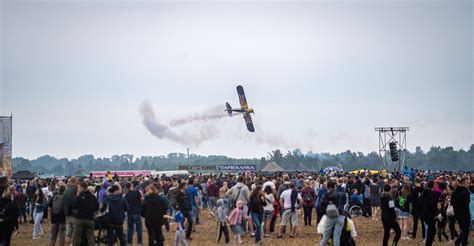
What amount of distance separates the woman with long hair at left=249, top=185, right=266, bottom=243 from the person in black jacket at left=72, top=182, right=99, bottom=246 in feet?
17.5

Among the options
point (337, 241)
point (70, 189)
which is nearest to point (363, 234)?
point (337, 241)

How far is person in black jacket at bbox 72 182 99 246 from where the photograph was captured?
14.4 meters

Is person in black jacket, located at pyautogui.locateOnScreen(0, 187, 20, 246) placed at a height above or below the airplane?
below

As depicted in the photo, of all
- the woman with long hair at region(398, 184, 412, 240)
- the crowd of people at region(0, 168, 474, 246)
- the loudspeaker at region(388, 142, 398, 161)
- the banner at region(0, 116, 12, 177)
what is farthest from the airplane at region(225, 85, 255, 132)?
the woman with long hair at region(398, 184, 412, 240)

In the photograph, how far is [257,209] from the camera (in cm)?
1864

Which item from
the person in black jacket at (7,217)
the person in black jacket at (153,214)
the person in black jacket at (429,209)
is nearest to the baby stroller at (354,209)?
the person in black jacket at (429,209)

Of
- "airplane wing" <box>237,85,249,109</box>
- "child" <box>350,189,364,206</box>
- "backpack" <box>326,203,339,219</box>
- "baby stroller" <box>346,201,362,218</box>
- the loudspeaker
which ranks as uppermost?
"airplane wing" <box>237,85,249,109</box>

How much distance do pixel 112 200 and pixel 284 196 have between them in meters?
6.64

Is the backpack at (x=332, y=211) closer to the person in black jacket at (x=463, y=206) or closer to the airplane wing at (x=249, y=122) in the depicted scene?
the person in black jacket at (x=463, y=206)

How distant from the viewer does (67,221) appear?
15594mm

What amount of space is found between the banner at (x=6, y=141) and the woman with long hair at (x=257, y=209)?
3067 cm

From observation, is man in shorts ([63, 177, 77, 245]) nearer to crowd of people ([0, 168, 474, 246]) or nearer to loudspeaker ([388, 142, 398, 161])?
crowd of people ([0, 168, 474, 246])

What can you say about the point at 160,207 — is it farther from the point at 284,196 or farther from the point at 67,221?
the point at 284,196

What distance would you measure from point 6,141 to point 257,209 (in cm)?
3112
